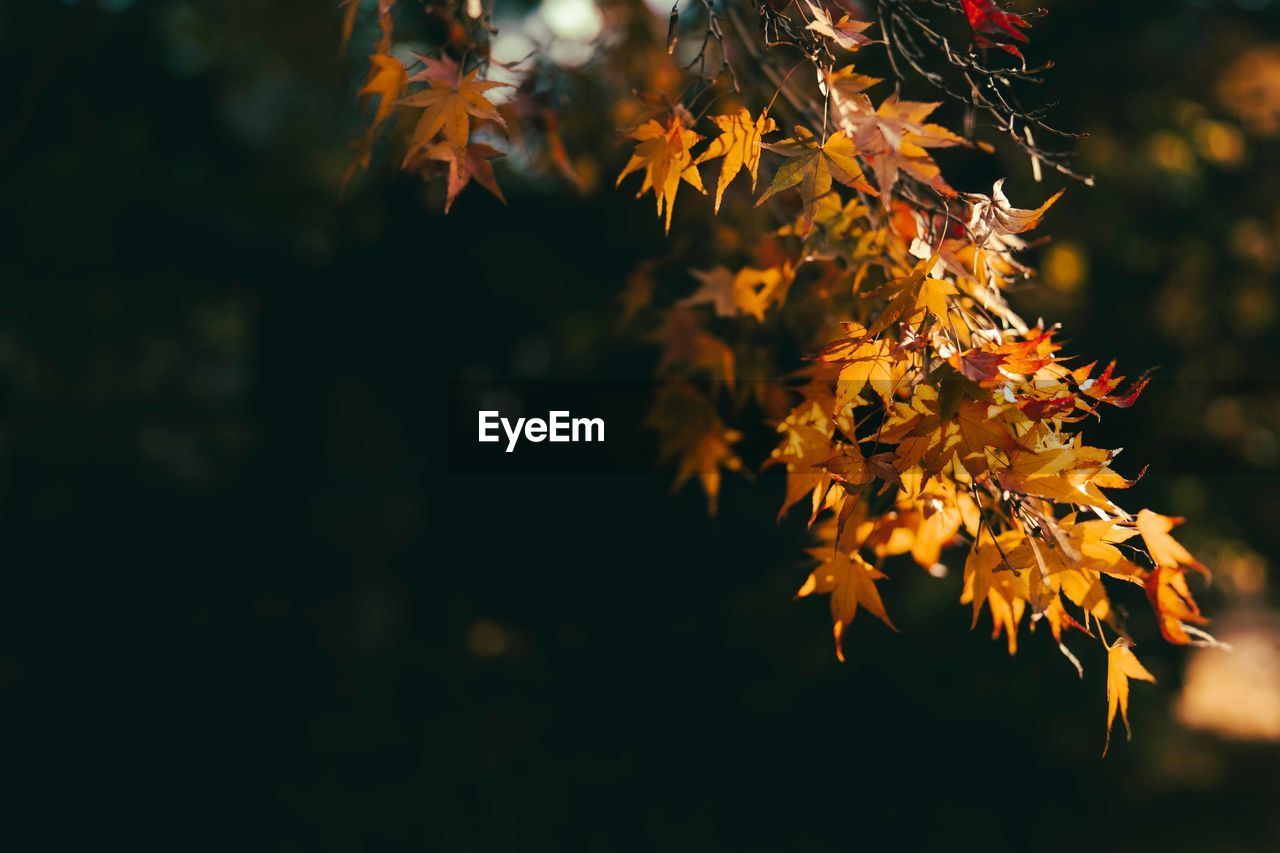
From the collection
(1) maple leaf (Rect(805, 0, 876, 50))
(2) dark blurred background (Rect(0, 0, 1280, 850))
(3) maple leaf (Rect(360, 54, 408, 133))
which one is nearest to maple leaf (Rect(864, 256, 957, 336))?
(1) maple leaf (Rect(805, 0, 876, 50))

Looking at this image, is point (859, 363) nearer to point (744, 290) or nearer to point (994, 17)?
point (994, 17)

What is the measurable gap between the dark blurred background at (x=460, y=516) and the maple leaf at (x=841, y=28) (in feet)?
6.17

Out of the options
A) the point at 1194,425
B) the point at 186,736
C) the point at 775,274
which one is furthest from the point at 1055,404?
the point at 186,736

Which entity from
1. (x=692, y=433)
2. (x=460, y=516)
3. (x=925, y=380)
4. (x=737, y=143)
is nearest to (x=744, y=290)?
(x=692, y=433)

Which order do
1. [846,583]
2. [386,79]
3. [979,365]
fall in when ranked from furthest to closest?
[386,79], [846,583], [979,365]

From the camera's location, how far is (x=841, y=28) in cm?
106

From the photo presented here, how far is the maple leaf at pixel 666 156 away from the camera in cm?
116

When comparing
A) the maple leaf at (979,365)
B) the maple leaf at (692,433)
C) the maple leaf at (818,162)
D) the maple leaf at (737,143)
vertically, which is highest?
the maple leaf at (737,143)

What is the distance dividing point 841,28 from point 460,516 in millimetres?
3135

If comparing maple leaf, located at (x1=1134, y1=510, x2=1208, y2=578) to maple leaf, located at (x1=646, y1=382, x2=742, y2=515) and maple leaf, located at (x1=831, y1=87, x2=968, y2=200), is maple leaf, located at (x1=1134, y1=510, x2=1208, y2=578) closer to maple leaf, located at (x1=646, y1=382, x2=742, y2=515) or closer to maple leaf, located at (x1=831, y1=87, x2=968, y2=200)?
maple leaf, located at (x1=831, y1=87, x2=968, y2=200)

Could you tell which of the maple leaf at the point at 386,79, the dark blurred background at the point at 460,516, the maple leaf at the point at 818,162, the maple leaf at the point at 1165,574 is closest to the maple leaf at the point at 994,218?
the maple leaf at the point at 818,162

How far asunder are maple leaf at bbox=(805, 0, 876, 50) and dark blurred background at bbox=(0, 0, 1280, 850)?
1.88m

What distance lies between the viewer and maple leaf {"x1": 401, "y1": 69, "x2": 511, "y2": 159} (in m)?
1.27

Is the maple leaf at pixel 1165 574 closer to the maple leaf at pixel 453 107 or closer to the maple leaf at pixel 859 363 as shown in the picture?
the maple leaf at pixel 859 363
